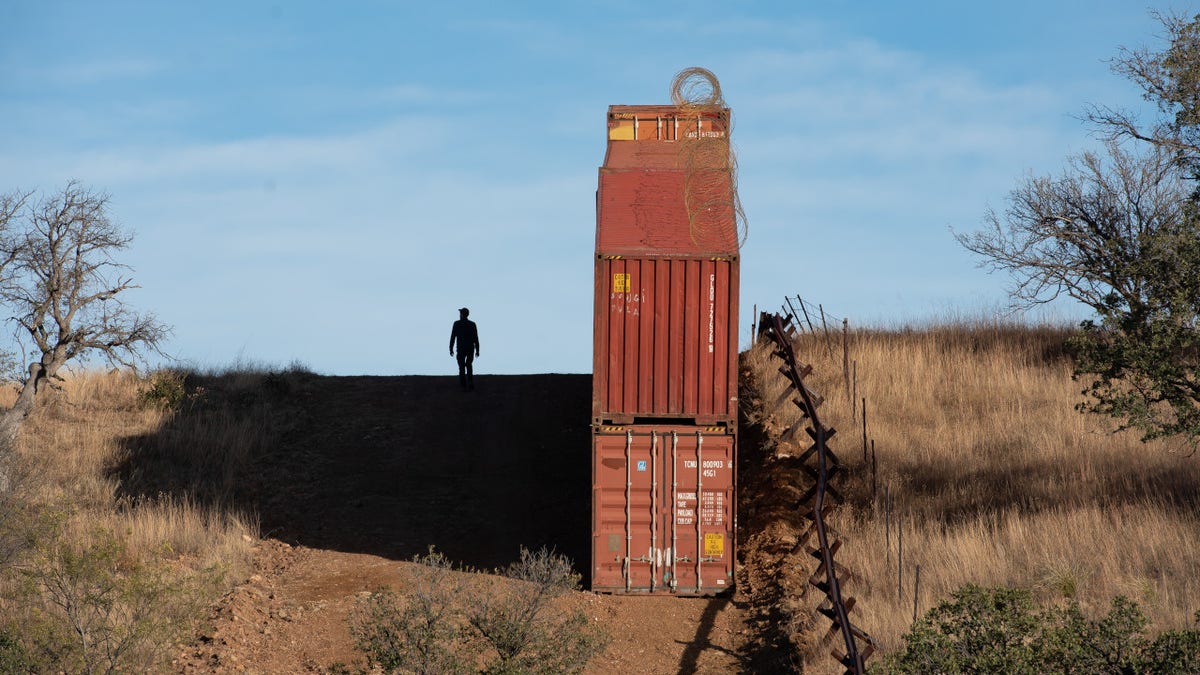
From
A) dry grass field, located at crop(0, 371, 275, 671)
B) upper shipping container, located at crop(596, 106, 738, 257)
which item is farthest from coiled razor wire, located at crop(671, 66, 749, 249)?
dry grass field, located at crop(0, 371, 275, 671)

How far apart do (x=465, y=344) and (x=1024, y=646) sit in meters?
18.5

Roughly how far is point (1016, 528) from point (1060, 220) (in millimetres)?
12789

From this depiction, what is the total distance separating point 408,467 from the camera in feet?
69.7

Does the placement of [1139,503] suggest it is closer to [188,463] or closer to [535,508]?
[535,508]

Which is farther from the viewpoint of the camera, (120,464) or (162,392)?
(162,392)

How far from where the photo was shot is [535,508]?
1895cm

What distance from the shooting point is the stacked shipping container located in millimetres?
15281

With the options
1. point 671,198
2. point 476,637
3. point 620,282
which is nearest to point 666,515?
point 620,282

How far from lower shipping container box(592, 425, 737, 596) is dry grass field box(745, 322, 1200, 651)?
1763 millimetres

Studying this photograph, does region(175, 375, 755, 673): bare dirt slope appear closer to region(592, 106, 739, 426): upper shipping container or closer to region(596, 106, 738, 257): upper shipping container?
region(592, 106, 739, 426): upper shipping container

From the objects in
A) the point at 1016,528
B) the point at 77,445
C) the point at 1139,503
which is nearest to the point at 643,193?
the point at 1016,528

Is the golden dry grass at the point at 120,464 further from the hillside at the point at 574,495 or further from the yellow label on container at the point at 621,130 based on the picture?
the yellow label on container at the point at 621,130

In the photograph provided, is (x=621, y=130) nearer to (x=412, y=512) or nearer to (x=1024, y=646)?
(x=412, y=512)

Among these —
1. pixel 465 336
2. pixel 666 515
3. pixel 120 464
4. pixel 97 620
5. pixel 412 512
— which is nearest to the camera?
pixel 97 620
